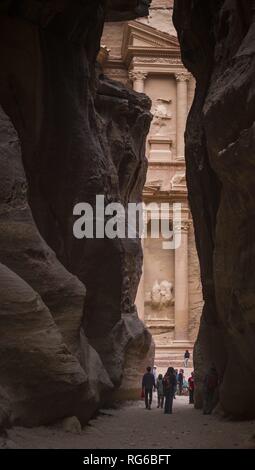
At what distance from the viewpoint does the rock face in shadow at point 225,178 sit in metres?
9.54

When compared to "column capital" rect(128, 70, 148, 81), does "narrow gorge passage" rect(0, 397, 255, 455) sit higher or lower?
lower

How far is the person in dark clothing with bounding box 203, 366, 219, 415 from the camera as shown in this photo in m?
14.5

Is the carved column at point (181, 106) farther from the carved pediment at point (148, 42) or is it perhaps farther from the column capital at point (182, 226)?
the column capital at point (182, 226)

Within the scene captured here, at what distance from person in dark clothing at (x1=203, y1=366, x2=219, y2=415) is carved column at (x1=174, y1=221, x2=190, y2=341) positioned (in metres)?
15.0

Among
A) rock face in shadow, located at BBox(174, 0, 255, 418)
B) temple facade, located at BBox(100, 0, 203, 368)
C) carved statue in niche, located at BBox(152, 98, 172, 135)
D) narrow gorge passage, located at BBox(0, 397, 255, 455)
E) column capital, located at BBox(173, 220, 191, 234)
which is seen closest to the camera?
narrow gorge passage, located at BBox(0, 397, 255, 455)

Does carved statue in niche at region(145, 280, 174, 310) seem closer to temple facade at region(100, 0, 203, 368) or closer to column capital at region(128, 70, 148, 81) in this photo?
temple facade at region(100, 0, 203, 368)

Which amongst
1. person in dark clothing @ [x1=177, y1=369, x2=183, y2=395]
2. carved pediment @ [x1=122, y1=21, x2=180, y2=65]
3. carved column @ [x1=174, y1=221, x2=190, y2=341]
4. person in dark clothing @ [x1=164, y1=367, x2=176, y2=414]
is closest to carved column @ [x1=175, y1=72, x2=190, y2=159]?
carved pediment @ [x1=122, y1=21, x2=180, y2=65]

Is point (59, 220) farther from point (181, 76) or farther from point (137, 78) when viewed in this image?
point (181, 76)

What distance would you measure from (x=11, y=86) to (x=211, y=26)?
4.16 m

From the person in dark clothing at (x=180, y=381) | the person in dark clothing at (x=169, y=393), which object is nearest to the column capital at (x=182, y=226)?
the person in dark clothing at (x=180, y=381)

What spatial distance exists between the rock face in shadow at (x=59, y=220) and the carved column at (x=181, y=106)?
41.1 ft

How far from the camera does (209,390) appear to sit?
14.5 metres

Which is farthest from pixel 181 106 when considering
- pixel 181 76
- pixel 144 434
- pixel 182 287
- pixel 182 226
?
pixel 144 434
